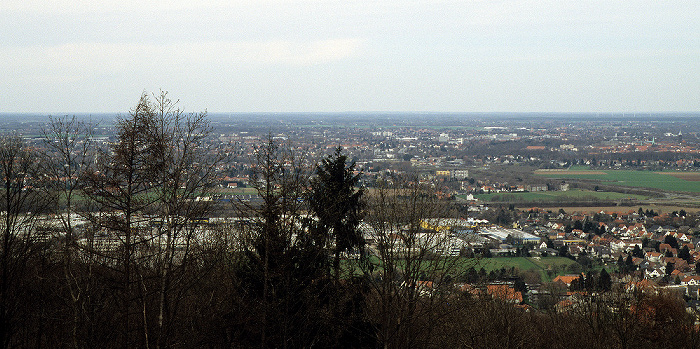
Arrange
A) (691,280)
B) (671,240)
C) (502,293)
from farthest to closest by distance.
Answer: (671,240)
(691,280)
(502,293)

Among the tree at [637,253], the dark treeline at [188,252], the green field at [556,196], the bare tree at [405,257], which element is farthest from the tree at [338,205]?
the green field at [556,196]

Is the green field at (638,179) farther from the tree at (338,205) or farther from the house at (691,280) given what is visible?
the tree at (338,205)

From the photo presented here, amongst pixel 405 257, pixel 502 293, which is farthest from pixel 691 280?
pixel 405 257

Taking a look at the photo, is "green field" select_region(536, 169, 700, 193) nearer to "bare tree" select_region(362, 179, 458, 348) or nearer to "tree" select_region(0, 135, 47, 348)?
"bare tree" select_region(362, 179, 458, 348)

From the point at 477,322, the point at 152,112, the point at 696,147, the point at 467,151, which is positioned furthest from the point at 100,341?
the point at 696,147

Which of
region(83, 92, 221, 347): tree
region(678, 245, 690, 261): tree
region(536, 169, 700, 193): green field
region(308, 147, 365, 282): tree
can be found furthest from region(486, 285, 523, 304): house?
region(536, 169, 700, 193): green field

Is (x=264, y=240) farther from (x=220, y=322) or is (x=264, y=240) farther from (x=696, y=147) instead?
(x=696, y=147)

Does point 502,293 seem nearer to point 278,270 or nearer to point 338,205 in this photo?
point 338,205
